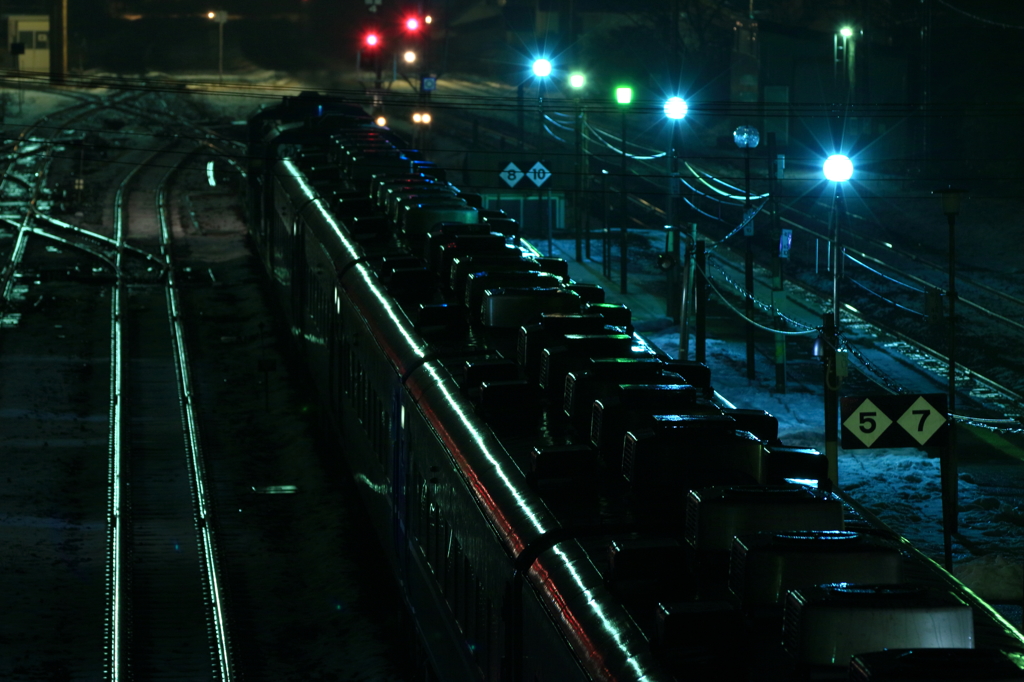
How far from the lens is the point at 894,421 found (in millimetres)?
15039

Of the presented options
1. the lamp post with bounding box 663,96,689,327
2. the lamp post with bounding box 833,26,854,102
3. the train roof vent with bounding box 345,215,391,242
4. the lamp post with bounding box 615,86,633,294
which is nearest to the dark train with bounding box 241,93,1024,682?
the train roof vent with bounding box 345,215,391,242

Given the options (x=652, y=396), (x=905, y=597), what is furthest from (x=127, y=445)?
(x=905, y=597)

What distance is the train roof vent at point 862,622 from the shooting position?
651 cm

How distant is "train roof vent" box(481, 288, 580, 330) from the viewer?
14.2 m

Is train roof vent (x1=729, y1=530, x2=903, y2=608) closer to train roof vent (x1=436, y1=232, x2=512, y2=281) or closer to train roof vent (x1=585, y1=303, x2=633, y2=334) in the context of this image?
train roof vent (x1=585, y1=303, x2=633, y2=334)

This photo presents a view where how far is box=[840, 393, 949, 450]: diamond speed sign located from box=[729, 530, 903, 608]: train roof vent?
752 centimetres

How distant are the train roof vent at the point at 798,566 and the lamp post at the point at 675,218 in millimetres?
16487

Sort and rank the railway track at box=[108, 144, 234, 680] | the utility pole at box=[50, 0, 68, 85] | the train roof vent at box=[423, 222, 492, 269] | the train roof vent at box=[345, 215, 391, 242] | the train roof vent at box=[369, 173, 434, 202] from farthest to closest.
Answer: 1. the utility pole at box=[50, 0, 68, 85]
2. the train roof vent at box=[369, 173, 434, 202]
3. the train roof vent at box=[345, 215, 391, 242]
4. the train roof vent at box=[423, 222, 492, 269]
5. the railway track at box=[108, 144, 234, 680]

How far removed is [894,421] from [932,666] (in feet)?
30.7

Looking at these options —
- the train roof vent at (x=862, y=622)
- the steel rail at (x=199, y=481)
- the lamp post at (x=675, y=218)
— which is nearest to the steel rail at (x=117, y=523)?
the steel rail at (x=199, y=481)

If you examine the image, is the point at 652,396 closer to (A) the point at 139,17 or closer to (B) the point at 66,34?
(B) the point at 66,34

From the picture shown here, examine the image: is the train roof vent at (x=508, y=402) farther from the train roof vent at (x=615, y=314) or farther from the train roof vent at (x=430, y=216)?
the train roof vent at (x=430, y=216)

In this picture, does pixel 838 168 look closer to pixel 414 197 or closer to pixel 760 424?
pixel 414 197

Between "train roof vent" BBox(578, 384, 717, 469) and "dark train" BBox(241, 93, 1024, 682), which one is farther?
"train roof vent" BBox(578, 384, 717, 469)
